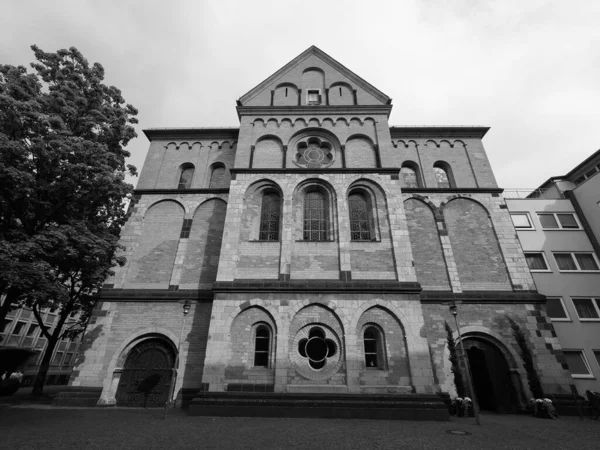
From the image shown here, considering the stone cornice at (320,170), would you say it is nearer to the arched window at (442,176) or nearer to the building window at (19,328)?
the arched window at (442,176)

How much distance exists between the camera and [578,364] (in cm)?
→ 1598

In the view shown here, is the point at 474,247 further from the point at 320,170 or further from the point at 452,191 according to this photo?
the point at 320,170

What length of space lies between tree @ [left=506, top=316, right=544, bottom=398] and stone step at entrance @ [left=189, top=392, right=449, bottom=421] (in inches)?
204

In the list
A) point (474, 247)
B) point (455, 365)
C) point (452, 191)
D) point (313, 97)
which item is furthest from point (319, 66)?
point (455, 365)

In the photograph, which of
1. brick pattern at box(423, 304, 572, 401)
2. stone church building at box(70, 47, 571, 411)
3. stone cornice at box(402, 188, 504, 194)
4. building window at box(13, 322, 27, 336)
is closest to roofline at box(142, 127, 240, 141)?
stone church building at box(70, 47, 571, 411)

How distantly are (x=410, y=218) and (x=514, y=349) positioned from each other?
7875 mm

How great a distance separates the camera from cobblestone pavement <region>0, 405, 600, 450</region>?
298 inches

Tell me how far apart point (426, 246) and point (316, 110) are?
404 inches

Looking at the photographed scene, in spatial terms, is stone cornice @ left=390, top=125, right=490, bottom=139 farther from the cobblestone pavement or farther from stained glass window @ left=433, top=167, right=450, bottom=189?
the cobblestone pavement

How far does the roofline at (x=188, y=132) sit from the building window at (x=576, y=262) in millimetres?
21883

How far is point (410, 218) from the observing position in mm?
A: 17672

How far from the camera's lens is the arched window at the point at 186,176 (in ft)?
63.6

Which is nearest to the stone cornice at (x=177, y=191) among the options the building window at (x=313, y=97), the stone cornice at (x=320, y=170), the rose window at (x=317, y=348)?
the stone cornice at (x=320, y=170)

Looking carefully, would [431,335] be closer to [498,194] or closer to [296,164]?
[498,194]
